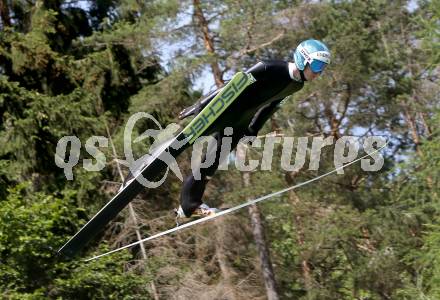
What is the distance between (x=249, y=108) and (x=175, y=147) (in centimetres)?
69

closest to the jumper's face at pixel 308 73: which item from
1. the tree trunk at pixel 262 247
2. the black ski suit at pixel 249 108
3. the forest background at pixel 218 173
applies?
the black ski suit at pixel 249 108

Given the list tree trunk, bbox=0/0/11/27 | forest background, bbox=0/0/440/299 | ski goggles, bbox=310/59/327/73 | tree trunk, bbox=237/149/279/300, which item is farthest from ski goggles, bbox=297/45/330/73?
tree trunk, bbox=0/0/11/27

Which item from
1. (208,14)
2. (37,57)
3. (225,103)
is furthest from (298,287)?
(225,103)

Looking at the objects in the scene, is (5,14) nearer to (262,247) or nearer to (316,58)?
(262,247)

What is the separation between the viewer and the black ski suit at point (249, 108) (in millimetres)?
5316

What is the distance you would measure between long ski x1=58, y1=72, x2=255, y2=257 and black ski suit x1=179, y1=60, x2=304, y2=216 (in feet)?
0.21

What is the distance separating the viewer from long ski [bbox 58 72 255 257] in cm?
534

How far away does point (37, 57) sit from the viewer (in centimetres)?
1391

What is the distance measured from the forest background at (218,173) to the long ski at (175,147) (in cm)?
545

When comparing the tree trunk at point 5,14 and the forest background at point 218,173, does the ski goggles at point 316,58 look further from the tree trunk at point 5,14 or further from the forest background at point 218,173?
the tree trunk at point 5,14

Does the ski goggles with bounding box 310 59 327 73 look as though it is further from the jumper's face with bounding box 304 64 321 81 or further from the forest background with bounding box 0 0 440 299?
the forest background with bounding box 0 0 440 299

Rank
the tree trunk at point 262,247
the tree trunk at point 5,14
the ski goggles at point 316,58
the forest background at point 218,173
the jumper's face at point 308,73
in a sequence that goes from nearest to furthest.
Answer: the ski goggles at point 316,58, the jumper's face at point 308,73, the forest background at point 218,173, the tree trunk at point 262,247, the tree trunk at point 5,14

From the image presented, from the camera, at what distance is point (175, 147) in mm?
5715

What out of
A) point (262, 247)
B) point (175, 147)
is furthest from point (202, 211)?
point (262, 247)
